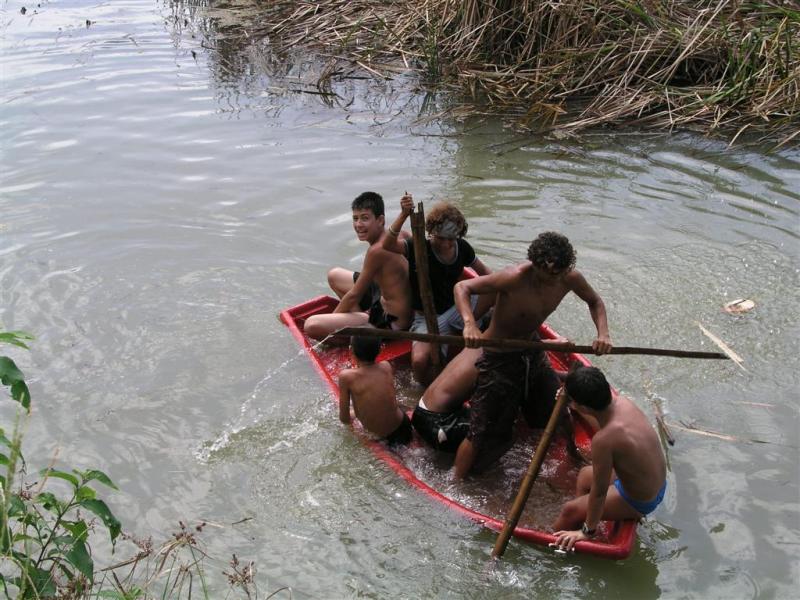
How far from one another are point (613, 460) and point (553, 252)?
1162 mm

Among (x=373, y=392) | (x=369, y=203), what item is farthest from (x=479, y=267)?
(x=373, y=392)

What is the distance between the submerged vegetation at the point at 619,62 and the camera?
986 centimetres

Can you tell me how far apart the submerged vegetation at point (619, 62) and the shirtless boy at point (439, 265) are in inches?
186

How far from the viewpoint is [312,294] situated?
744 centimetres

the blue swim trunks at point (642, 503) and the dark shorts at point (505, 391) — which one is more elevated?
the dark shorts at point (505, 391)

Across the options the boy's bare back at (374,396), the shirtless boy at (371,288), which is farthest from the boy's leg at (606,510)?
the shirtless boy at (371,288)

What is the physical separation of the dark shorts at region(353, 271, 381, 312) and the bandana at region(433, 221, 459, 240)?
943mm

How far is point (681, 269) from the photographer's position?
7.50 meters

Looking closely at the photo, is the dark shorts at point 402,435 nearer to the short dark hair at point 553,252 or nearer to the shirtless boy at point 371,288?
the shirtless boy at point 371,288

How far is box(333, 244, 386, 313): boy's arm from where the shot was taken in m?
5.95

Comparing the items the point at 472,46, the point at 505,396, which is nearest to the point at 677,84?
the point at 472,46

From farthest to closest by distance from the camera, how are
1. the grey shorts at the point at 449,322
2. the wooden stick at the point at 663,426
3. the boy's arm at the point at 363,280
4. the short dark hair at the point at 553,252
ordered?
the grey shorts at the point at 449,322
the boy's arm at the point at 363,280
the wooden stick at the point at 663,426
the short dark hair at the point at 553,252

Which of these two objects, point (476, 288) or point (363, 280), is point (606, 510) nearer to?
point (476, 288)

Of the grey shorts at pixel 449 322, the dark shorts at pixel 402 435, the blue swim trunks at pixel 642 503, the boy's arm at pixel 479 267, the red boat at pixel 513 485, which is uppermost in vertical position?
the boy's arm at pixel 479 267
